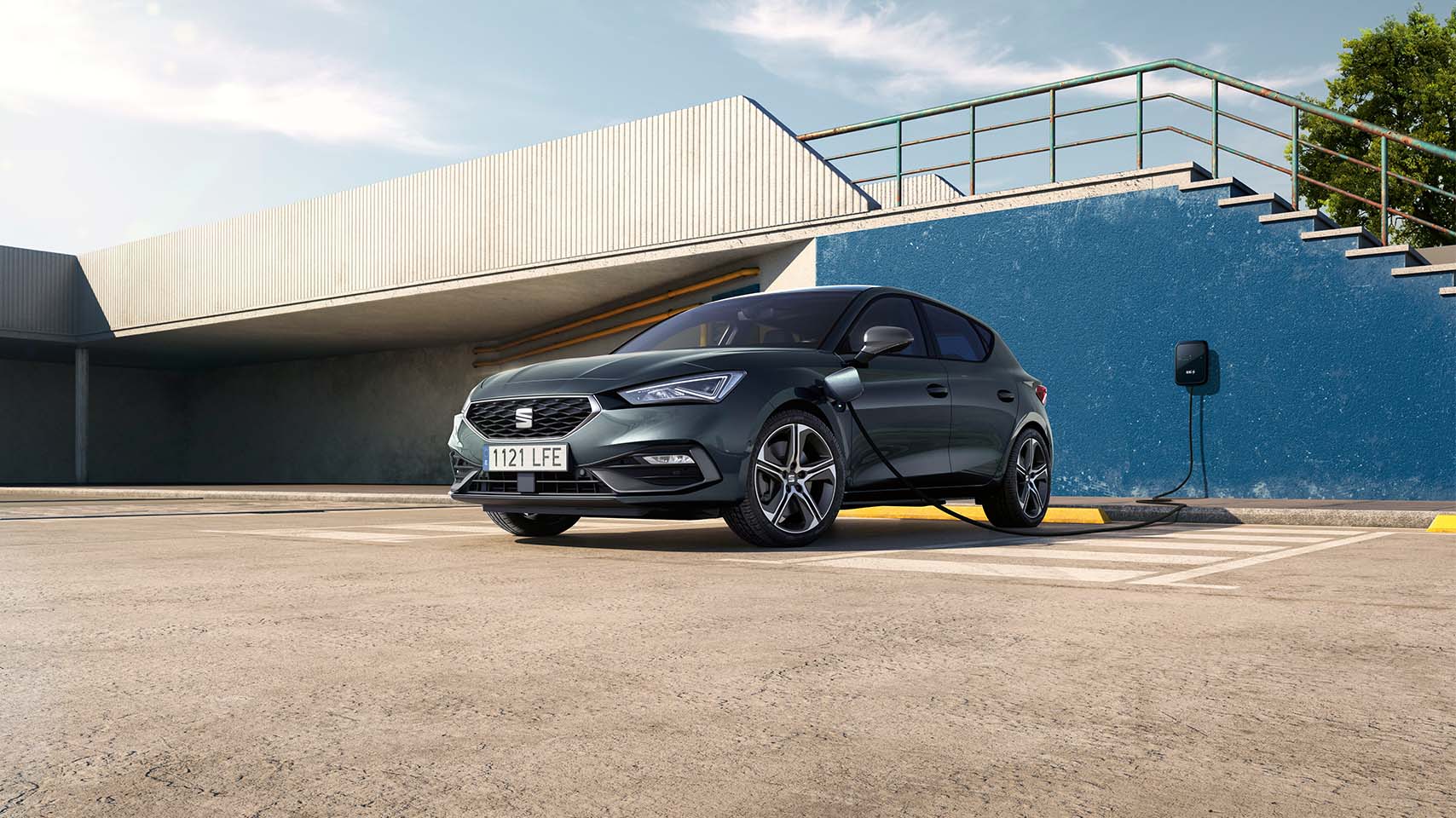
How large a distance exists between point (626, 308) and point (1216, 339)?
10.2 m

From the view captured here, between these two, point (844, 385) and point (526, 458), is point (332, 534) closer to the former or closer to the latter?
point (526, 458)

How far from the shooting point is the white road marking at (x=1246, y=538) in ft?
25.1

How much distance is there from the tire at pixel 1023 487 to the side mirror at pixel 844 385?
1.78 m

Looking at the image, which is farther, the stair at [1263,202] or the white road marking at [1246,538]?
the stair at [1263,202]

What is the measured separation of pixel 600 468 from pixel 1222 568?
3.07m

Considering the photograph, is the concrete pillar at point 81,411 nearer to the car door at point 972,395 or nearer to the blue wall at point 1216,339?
the blue wall at point 1216,339

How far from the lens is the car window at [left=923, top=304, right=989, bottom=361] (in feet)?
26.8

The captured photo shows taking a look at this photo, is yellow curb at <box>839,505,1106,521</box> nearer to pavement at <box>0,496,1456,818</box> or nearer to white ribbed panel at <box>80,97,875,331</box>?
pavement at <box>0,496,1456,818</box>

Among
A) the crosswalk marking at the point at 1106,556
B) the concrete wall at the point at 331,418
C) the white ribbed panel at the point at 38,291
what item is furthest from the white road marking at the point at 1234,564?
the white ribbed panel at the point at 38,291

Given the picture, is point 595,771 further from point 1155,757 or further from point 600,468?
point 600,468

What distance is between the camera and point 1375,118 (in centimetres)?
3291

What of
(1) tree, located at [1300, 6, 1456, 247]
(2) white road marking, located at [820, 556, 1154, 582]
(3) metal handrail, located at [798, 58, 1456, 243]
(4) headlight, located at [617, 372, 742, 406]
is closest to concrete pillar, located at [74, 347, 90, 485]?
(3) metal handrail, located at [798, 58, 1456, 243]

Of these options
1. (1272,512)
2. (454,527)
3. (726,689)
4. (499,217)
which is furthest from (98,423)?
(726,689)

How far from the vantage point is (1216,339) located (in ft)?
43.1
